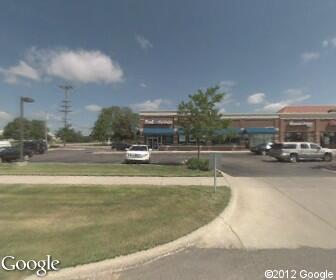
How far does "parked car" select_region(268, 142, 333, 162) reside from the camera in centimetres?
2831

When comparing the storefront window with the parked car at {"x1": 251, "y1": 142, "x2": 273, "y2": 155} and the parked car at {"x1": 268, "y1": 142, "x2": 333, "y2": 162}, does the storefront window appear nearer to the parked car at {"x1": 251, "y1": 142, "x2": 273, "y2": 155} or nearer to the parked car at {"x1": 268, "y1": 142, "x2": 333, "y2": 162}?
the parked car at {"x1": 251, "y1": 142, "x2": 273, "y2": 155}

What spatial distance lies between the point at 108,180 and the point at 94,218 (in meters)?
6.45

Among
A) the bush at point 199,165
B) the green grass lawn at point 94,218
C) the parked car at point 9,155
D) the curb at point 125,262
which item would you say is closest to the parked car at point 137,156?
the bush at point 199,165

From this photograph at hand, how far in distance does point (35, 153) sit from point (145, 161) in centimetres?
2279

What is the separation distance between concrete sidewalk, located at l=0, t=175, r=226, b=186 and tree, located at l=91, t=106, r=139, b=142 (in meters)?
64.8

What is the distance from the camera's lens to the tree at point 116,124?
79375mm

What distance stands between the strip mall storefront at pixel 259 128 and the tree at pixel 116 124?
30.2 meters

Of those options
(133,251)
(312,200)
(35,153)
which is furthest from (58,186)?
(35,153)

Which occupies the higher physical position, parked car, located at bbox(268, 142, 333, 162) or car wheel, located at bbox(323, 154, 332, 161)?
parked car, located at bbox(268, 142, 333, 162)

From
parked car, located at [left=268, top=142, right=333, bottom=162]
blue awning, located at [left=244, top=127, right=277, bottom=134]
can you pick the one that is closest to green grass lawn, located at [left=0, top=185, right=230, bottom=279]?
parked car, located at [left=268, top=142, right=333, bottom=162]

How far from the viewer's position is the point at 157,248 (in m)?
5.56

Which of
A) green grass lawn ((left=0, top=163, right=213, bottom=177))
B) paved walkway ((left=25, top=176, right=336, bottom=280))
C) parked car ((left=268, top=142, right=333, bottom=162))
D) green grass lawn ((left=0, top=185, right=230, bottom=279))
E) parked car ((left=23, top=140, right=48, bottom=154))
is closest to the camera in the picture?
paved walkway ((left=25, top=176, right=336, bottom=280))

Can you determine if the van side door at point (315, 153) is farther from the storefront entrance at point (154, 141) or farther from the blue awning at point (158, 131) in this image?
the storefront entrance at point (154, 141)

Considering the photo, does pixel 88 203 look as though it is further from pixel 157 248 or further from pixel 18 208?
pixel 157 248
